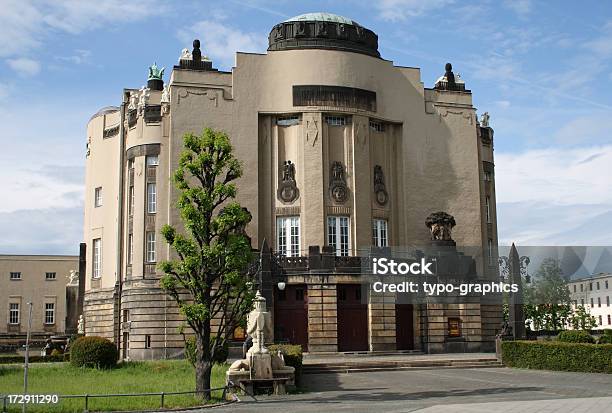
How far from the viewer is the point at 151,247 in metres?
46.6

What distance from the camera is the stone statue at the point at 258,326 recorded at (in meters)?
24.4

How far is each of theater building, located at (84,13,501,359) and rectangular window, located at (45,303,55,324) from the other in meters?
35.8

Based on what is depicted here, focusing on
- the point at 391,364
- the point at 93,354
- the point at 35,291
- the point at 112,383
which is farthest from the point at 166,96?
the point at 35,291

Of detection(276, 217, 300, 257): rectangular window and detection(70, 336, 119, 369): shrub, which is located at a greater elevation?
detection(276, 217, 300, 257): rectangular window

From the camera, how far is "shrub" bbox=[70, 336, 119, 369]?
3531 cm

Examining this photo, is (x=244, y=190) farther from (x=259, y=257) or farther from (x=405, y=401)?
(x=405, y=401)

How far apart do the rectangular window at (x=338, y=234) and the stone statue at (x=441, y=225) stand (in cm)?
530

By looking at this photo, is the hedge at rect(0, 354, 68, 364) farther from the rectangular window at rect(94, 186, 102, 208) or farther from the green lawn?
the rectangular window at rect(94, 186, 102, 208)

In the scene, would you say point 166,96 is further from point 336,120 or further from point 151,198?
point 336,120

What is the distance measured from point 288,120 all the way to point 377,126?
5832mm

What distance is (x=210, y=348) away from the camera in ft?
78.9

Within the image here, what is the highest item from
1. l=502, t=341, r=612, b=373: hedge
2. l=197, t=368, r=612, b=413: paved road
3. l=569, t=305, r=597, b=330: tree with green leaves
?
l=569, t=305, r=597, b=330: tree with green leaves

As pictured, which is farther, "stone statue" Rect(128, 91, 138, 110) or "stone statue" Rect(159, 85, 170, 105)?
"stone statue" Rect(128, 91, 138, 110)

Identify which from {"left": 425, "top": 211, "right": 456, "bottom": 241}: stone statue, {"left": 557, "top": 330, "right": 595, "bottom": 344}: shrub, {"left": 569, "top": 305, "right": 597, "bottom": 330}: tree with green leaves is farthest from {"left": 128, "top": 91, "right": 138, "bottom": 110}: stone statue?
{"left": 569, "top": 305, "right": 597, "bottom": 330}: tree with green leaves
